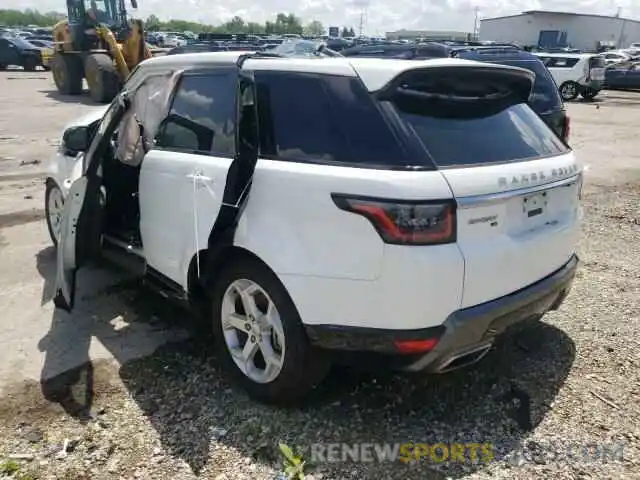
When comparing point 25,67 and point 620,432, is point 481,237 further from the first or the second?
point 25,67

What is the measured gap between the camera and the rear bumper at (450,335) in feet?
8.59

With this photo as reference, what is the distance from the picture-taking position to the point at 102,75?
17.1m

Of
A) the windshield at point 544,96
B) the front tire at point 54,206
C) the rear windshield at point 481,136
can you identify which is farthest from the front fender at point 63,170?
the windshield at point 544,96

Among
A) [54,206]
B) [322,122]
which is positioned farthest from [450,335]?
[54,206]

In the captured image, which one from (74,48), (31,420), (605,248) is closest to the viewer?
(31,420)

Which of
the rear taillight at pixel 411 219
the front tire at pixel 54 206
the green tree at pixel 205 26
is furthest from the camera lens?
the green tree at pixel 205 26

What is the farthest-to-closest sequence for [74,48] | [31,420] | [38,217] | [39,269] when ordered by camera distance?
[74,48] < [38,217] < [39,269] < [31,420]

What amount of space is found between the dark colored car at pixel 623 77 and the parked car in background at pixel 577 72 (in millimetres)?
4889

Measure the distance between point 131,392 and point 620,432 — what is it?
259cm

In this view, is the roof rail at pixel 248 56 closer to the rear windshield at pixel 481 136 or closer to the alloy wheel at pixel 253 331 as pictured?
the rear windshield at pixel 481 136

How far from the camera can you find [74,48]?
1856 cm

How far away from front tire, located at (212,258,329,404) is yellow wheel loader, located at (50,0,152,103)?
51.2 ft

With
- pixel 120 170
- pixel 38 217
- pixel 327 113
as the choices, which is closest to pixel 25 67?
pixel 38 217

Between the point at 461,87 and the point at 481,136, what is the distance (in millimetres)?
263
